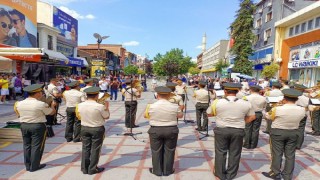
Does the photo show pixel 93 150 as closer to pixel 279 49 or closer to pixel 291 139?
pixel 291 139

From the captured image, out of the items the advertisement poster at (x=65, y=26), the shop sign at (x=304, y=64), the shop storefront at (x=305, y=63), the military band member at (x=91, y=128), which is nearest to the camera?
the military band member at (x=91, y=128)

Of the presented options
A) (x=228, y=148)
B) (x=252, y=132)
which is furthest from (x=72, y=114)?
(x=252, y=132)

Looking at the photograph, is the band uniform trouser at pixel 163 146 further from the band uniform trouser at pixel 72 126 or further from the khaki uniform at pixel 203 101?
the khaki uniform at pixel 203 101

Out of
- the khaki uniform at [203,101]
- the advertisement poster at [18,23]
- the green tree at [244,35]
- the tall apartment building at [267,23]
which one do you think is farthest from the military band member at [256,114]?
the green tree at [244,35]

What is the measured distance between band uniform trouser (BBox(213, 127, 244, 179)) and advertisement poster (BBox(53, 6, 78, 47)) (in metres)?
27.8

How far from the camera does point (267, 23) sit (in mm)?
34375

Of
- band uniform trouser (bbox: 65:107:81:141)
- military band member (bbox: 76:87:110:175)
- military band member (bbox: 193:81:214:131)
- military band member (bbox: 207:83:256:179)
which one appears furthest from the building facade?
military band member (bbox: 76:87:110:175)

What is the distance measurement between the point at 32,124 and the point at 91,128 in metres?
1.22

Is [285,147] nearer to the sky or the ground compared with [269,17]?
nearer to the ground

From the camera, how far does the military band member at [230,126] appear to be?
4.99 m

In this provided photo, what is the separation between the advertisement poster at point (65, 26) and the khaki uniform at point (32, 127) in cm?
2588

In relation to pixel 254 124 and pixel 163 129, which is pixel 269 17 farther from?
pixel 163 129

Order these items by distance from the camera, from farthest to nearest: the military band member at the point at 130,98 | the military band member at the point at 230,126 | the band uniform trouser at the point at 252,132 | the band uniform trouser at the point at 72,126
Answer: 1. the military band member at the point at 130,98
2. the band uniform trouser at the point at 72,126
3. the band uniform trouser at the point at 252,132
4. the military band member at the point at 230,126

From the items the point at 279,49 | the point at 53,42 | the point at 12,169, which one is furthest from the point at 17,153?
the point at 279,49
